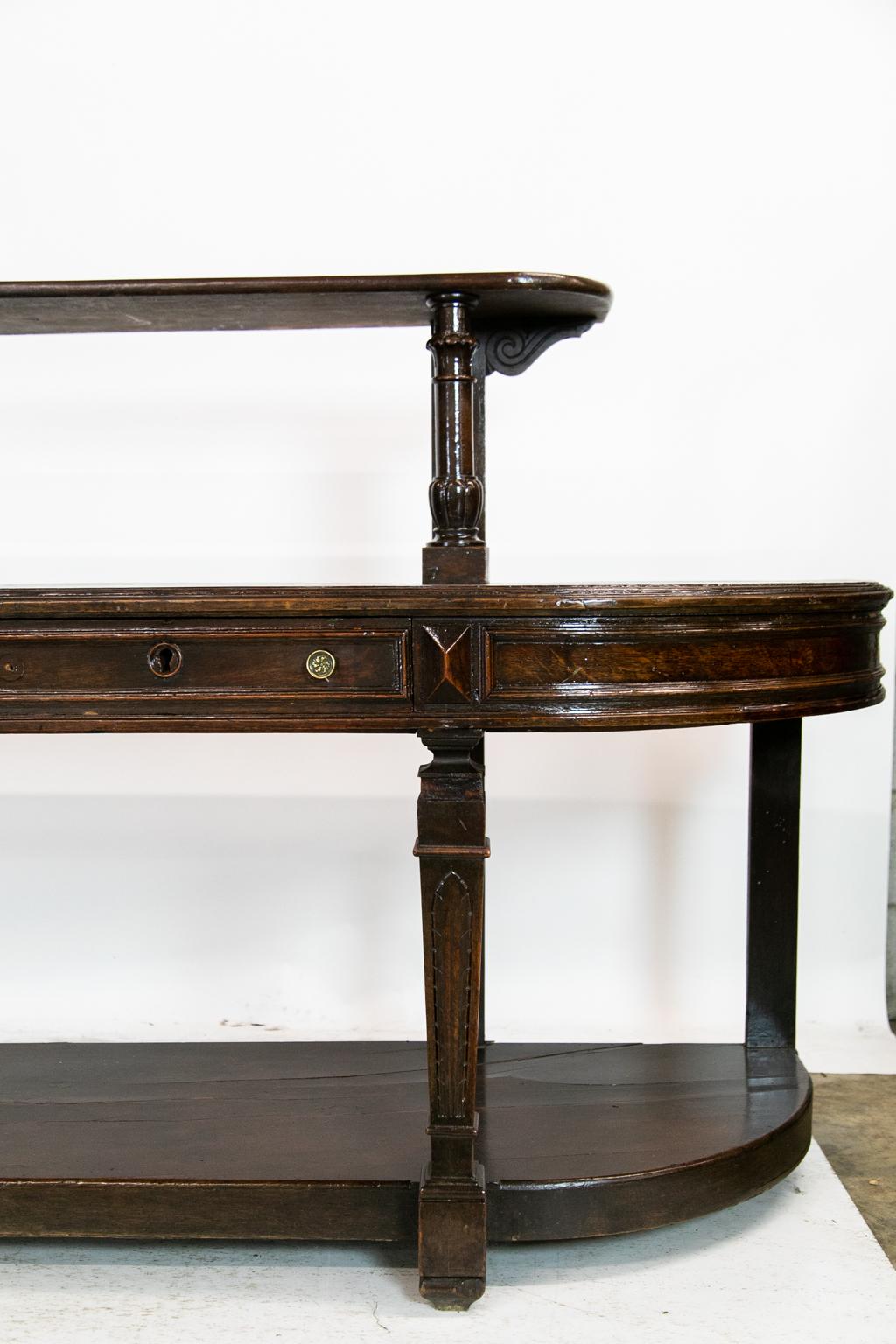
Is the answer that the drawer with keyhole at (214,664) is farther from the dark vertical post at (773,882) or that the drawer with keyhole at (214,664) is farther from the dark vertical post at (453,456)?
the dark vertical post at (773,882)

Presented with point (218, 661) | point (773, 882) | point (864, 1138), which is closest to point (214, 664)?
point (218, 661)

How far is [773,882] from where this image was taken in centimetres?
302

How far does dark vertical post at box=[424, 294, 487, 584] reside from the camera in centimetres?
237

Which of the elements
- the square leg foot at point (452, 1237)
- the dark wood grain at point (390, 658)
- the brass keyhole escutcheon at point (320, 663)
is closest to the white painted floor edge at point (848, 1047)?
the square leg foot at point (452, 1237)

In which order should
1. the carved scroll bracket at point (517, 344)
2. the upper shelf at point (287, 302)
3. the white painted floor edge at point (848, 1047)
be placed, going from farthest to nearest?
the white painted floor edge at point (848, 1047) → the carved scroll bracket at point (517, 344) → the upper shelf at point (287, 302)

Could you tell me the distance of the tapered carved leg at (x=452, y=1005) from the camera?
7.60 feet

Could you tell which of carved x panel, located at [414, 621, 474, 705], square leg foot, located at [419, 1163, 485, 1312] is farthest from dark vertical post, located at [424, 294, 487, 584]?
square leg foot, located at [419, 1163, 485, 1312]

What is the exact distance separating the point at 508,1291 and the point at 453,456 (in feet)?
4.77

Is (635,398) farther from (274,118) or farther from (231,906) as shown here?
(231,906)

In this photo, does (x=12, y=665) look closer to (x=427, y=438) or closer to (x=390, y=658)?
(x=390, y=658)

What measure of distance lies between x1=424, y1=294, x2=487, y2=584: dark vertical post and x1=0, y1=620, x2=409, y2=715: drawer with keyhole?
22 cm

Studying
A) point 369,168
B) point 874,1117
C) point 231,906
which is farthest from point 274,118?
point 874,1117

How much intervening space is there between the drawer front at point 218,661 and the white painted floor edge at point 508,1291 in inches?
41.7

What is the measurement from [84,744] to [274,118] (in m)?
1.74
